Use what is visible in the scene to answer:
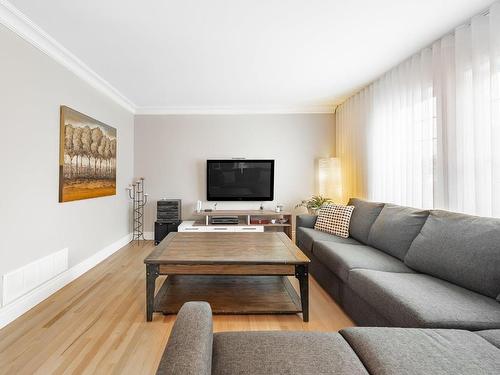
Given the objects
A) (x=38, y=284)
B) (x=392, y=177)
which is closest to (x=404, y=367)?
(x=392, y=177)

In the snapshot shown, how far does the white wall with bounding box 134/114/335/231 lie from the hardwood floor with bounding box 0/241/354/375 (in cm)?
220

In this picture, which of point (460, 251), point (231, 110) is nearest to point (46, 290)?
point (460, 251)

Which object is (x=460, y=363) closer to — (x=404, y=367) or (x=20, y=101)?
(x=404, y=367)

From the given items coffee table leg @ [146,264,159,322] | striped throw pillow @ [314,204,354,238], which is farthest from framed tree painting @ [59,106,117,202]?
striped throw pillow @ [314,204,354,238]

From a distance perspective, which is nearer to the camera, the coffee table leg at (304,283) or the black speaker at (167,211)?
the coffee table leg at (304,283)

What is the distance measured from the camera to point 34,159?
235cm

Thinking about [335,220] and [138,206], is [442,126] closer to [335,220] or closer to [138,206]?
[335,220]

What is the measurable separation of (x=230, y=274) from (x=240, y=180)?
8.90ft

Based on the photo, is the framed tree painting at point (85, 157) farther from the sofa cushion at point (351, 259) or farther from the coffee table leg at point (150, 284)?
the sofa cushion at point (351, 259)

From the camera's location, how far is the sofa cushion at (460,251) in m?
1.56

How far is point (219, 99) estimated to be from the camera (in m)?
4.27

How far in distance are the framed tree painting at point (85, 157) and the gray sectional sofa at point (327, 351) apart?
2.46 m

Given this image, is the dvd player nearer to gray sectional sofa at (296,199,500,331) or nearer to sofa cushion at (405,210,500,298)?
gray sectional sofa at (296,199,500,331)

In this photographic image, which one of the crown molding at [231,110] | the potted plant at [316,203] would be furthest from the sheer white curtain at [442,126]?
the crown molding at [231,110]
